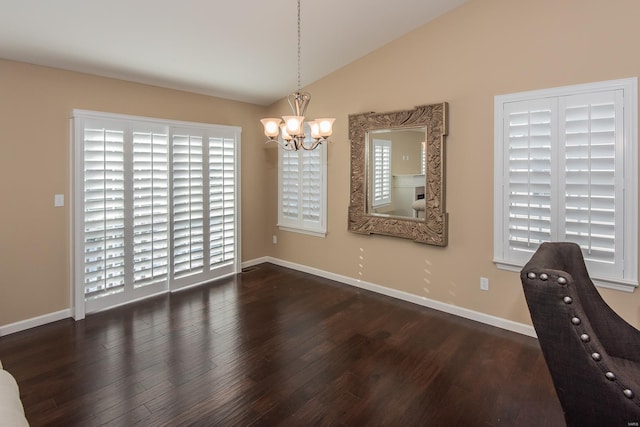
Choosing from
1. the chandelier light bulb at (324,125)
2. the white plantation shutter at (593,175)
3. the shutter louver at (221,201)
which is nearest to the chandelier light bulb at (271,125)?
the chandelier light bulb at (324,125)

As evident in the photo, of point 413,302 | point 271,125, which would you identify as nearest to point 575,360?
point 271,125

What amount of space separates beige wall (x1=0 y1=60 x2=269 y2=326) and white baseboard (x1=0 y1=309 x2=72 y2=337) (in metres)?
0.04

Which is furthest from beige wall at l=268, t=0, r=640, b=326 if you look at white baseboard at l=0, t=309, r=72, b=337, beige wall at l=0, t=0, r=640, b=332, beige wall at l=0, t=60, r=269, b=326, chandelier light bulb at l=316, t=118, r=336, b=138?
white baseboard at l=0, t=309, r=72, b=337

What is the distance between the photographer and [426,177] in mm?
3885

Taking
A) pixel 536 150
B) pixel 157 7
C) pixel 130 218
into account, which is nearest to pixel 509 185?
pixel 536 150

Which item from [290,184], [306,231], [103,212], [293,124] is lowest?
[306,231]

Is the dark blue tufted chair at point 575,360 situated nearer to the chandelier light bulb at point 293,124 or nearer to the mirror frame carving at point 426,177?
the chandelier light bulb at point 293,124

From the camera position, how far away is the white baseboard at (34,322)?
3.36 metres

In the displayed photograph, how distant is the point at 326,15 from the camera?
3.32m

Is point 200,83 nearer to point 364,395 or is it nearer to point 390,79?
point 390,79

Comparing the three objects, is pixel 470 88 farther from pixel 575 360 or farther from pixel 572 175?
pixel 575 360

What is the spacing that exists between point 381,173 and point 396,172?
9.4 inches

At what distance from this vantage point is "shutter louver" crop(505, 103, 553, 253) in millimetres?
3121

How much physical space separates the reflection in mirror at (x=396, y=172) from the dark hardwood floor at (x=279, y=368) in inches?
45.1
